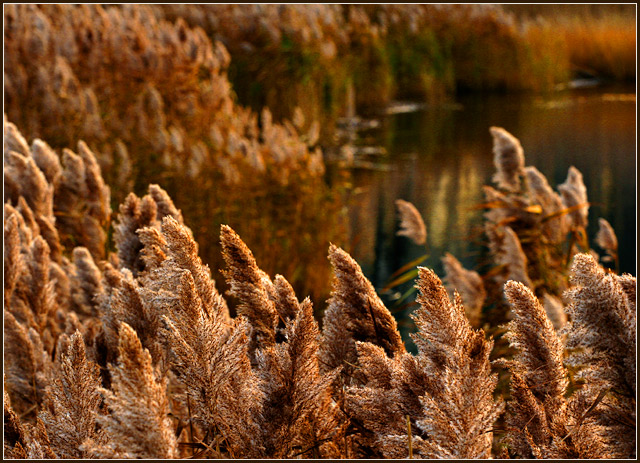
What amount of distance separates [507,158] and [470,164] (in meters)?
3.56

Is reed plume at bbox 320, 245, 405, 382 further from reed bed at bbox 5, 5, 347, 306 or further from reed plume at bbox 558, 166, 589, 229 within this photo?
reed bed at bbox 5, 5, 347, 306

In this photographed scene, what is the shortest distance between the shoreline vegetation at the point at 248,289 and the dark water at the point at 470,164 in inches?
18.6

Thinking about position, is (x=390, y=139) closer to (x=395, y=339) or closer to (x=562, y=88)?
(x=562, y=88)

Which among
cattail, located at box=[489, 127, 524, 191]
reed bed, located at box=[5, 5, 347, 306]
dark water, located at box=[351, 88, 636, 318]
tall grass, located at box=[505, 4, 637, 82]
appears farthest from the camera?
tall grass, located at box=[505, 4, 637, 82]

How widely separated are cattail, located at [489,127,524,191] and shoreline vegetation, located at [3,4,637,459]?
1 centimetres

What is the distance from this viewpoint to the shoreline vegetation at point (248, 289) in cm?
105

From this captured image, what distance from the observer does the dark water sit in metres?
5.01

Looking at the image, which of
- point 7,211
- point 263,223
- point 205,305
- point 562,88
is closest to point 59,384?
point 205,305

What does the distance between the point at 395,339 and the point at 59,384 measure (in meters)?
0.53

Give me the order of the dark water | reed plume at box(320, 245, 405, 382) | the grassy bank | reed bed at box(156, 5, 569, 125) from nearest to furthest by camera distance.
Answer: reed plume at box(320, 245, 405, 382) → the dark water → reed bed at box(156, 5, 569, 125) → the grassy bank

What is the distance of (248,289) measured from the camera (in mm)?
1194

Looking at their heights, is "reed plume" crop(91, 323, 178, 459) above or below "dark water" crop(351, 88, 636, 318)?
above

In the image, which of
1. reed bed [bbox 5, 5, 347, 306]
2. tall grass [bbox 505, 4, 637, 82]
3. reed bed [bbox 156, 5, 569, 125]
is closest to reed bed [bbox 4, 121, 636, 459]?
reed bed [bbox 5, 5, 347, 306]

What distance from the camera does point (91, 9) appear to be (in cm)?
716
